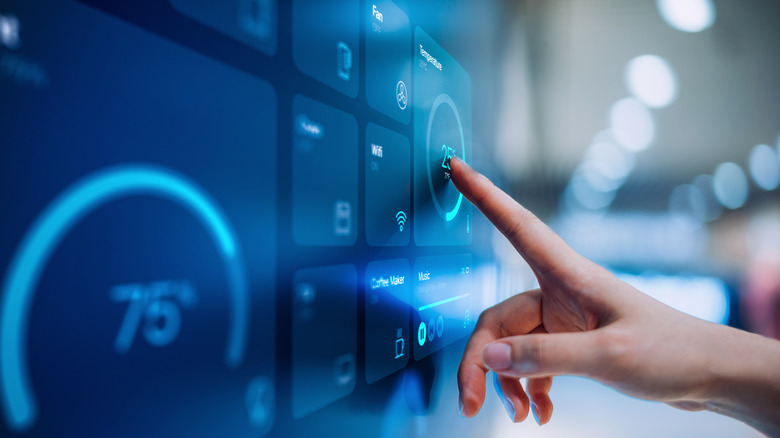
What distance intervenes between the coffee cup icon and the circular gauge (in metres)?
0.14

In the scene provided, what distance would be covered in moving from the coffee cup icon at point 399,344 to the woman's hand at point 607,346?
8 centimetres

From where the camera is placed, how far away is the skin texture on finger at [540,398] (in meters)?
0.56

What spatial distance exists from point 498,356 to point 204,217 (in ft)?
0.81

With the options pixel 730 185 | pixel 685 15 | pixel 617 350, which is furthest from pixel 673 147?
pixel 617 350

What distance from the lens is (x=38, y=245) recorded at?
15 cm

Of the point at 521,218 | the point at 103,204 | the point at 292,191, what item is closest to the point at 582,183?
the point at 521,218

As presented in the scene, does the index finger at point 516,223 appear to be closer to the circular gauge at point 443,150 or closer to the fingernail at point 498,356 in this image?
the circular gauge at point 443,150

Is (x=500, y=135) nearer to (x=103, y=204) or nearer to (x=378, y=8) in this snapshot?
(x=378, y=8)

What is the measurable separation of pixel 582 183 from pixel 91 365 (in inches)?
48.5

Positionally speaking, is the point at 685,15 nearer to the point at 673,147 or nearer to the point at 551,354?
the point at 673,147

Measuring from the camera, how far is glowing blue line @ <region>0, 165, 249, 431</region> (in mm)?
146

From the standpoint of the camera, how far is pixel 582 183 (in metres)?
1.22

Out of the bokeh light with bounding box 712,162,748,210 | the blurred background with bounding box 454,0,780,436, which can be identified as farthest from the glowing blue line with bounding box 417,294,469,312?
the bokeh light with bounding box 712,162,748,210

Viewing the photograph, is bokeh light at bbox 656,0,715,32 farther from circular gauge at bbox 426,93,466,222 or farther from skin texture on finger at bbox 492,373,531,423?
skin texture on finger at bbox 492,373,531,423
